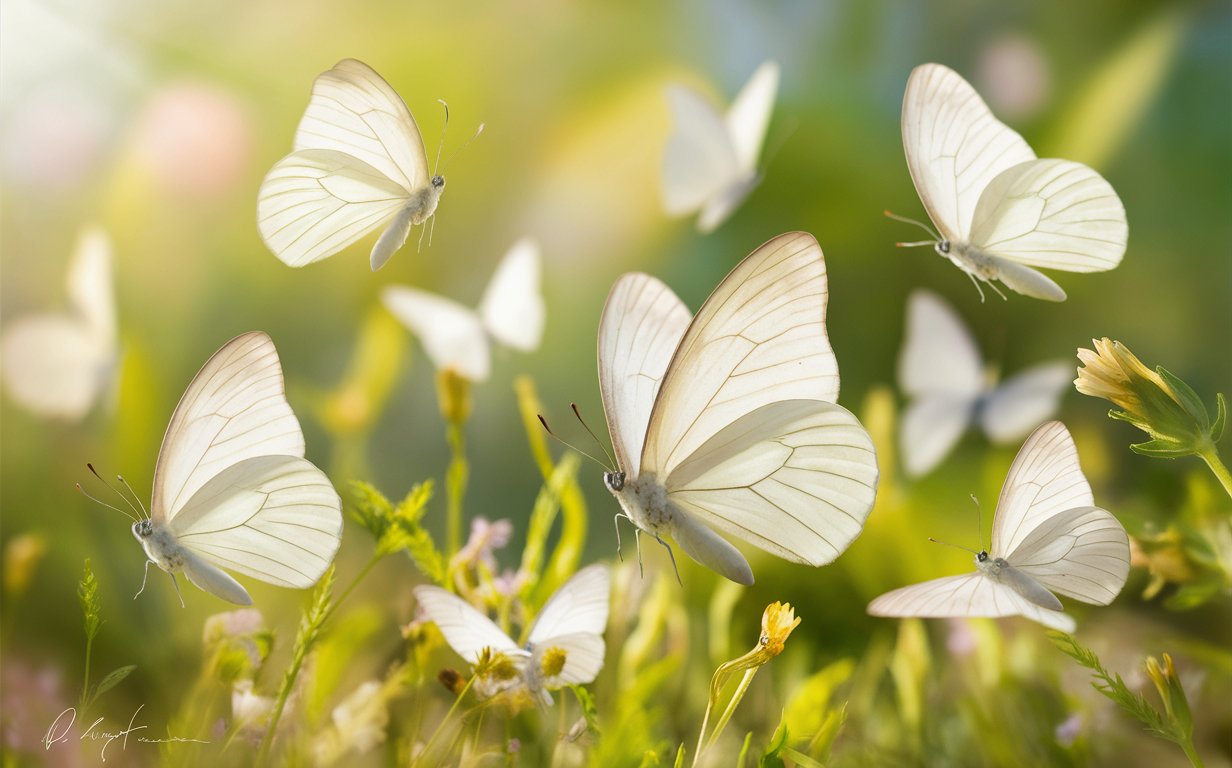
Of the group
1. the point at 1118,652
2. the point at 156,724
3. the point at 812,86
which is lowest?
the point at 1118,652

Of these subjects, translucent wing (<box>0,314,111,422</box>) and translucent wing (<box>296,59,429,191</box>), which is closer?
translucent wing (<box>296,59,429,191</box>)

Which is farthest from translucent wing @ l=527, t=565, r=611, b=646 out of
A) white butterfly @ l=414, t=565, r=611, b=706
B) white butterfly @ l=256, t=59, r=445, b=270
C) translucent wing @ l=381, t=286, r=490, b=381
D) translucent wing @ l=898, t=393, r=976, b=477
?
translucent wing @ l=898, t=393, r=976, b=477

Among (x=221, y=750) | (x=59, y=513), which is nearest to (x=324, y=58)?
(x=59, y=513)

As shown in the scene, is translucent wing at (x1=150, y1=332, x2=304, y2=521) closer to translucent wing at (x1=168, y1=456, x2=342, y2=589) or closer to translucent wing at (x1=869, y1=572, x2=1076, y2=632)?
translucent wing at (x1=168, y1=456, x2=342, y2=589)

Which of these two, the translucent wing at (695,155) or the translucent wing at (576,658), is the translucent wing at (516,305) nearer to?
the translucent wing at (695,155)

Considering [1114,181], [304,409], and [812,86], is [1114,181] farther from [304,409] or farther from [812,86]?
[304,409]

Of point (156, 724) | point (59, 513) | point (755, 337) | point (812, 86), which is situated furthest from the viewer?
point (812, 86)

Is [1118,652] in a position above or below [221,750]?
below
